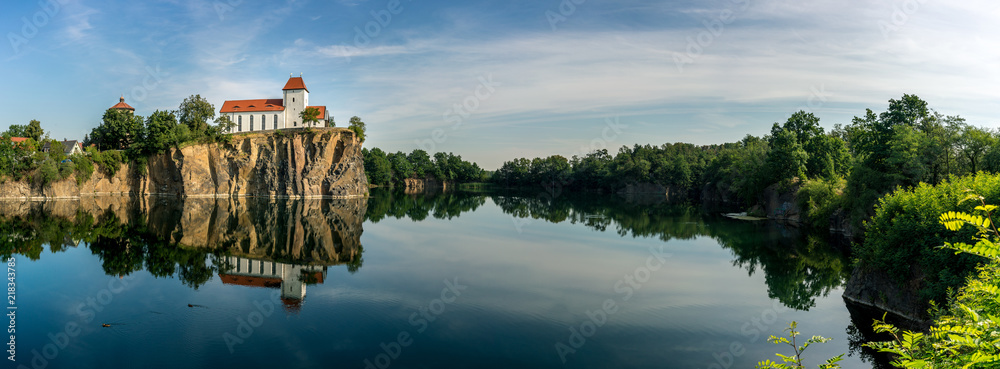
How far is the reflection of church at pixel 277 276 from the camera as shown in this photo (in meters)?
19.0

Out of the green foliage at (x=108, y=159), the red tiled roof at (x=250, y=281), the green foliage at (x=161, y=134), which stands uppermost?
the green foliage at (x=161, y=134)

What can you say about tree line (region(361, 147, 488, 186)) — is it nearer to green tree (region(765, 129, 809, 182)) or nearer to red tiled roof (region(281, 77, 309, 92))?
red tiled roof (region(281, 77, 309, 92))

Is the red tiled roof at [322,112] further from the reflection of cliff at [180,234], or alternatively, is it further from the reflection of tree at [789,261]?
the reflection of tree at [789,261]

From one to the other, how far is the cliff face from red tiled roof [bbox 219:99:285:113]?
5180 mm

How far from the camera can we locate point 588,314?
16938 millimetres

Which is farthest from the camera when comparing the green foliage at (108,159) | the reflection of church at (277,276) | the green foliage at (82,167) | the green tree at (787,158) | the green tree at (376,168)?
the green tree at (376,168)

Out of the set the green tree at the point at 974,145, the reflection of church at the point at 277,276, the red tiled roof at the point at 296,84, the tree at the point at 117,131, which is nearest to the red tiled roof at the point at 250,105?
the red tiled roof at the point at 296,84

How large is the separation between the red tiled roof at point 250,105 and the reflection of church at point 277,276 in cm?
5554

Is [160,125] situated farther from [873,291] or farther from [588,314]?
[873,291]

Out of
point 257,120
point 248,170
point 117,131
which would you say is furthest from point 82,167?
point 257,120

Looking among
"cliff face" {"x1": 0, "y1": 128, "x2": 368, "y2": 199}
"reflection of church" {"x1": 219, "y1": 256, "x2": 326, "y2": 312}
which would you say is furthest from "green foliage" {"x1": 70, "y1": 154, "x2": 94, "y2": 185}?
"reflection of church" {"x1": 219, "y1": 256, "x2": 326, "y2": 312}

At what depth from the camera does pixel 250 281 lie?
69.3ft

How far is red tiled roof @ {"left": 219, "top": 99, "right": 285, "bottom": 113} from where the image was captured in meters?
75.1

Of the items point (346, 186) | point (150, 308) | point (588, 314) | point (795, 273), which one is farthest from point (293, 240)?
point (346, 186)
